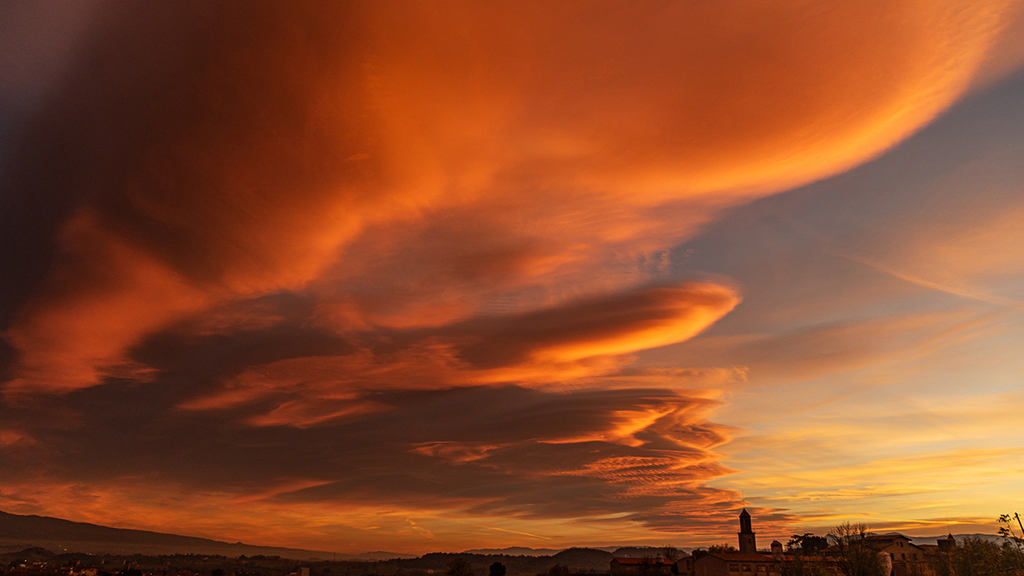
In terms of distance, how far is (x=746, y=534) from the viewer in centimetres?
14750

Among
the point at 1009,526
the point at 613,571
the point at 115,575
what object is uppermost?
the point at 1009,526

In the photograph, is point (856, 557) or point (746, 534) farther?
point (746, 534)

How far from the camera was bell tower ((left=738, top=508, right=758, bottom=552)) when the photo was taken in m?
145

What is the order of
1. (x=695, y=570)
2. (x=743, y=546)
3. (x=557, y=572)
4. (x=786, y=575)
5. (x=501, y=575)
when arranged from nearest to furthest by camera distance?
(x=501, y=575) → (x=786, y=575) → (x=695, y=570) → (x=743, y=546) → (x=557, y=572)

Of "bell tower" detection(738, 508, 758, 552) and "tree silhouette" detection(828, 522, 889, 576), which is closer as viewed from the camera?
"tree silhouette" detection(828, 522, 889, 576)

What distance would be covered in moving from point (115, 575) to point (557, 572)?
499 ft

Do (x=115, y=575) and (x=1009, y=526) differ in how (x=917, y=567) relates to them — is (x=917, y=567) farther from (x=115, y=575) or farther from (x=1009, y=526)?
(x=115, y=575)

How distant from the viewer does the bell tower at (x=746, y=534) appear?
5704 inches

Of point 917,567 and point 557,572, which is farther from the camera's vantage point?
point 557,572

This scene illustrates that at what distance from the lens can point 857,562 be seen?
85.2 m

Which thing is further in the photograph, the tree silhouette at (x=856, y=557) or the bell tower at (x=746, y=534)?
the bell tower at (x=746, y=534)

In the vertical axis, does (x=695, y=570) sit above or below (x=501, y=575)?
below

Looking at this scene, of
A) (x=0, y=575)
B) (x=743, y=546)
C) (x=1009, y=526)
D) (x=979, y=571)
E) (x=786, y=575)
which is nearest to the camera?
(x=1009, y=526)

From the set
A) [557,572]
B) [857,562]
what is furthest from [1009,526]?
[557,572]
